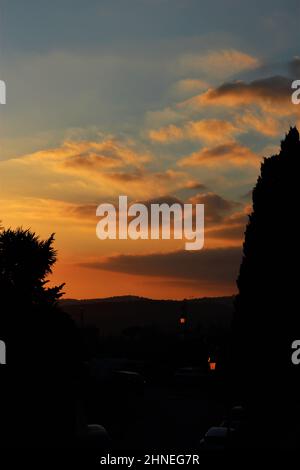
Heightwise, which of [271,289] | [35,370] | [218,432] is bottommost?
[218,432]

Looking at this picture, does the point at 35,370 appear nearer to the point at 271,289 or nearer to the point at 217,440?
the point at 217,440

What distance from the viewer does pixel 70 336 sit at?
2734 centimetres

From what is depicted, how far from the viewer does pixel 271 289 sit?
2947cm

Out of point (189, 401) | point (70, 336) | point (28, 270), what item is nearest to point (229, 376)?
point (70, 336)

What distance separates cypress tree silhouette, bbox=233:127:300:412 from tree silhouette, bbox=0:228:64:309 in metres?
7.53

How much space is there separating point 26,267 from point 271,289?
9510 mm

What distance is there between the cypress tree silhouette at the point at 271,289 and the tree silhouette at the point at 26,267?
24.7ft

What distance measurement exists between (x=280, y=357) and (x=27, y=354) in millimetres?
9083

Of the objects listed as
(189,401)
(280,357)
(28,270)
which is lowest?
(189,401)

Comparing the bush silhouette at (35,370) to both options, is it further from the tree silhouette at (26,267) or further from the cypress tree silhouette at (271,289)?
the cypress tree silhouette at (271,289)

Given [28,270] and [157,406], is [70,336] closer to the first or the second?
[28,270]

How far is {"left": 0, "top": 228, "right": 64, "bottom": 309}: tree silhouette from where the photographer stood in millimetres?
29000

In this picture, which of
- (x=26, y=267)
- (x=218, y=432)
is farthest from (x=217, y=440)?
(x=26, y=267)
